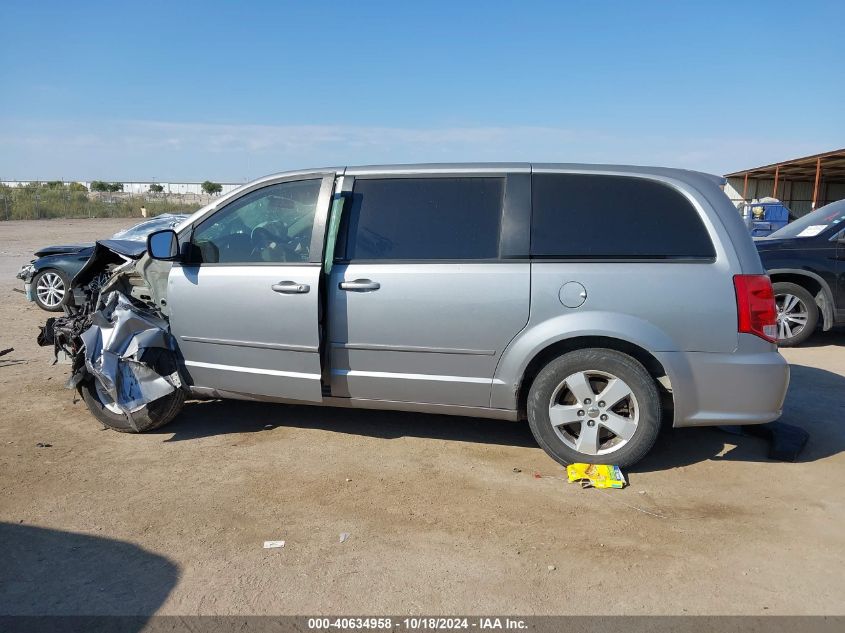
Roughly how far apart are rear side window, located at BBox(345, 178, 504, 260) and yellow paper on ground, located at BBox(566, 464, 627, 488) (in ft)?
4.88

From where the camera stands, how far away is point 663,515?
3.86 meters

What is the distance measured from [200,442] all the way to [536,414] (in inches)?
97.6

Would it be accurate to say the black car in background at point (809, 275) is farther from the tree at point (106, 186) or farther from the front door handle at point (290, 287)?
the tree at point (106, 186)

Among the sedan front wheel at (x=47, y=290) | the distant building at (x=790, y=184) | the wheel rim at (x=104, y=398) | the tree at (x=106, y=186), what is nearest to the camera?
the wheel rim at (x=104, y=398)

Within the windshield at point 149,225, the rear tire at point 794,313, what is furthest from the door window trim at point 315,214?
the rear tire at point 794,313

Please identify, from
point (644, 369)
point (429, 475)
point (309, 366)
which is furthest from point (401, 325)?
point (644, 369)

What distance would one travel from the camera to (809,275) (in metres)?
8.02

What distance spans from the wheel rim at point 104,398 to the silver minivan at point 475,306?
0.39 ft

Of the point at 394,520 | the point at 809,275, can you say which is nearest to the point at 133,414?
the point at 394,520

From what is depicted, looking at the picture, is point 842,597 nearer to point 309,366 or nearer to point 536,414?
point 536,414

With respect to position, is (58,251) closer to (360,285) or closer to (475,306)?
(360,285)

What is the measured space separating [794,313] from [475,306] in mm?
5638

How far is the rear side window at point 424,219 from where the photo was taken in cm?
452

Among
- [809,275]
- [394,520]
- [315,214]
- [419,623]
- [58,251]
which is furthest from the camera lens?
[58,251]
